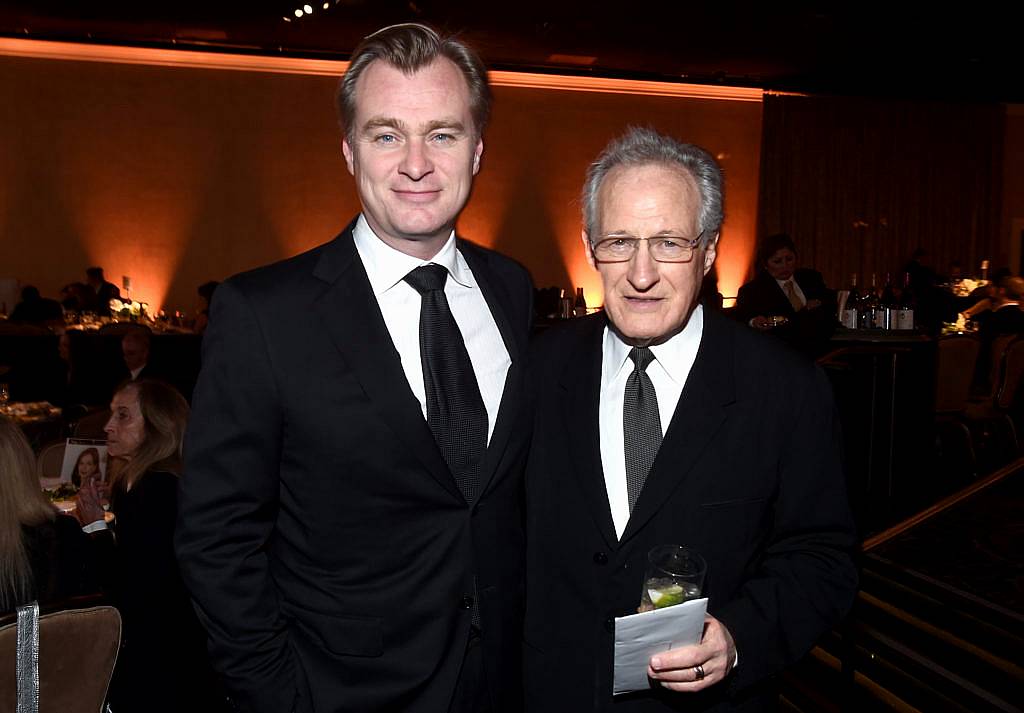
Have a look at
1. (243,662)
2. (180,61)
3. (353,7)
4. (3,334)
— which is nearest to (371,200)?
(243,662)

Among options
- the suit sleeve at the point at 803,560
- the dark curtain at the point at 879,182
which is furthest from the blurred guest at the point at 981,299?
the suit sleeve at the point at 803,560

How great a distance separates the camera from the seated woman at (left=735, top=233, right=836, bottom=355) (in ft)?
19.0

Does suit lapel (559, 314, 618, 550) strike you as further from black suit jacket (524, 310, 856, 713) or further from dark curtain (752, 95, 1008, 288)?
dark curtain (752, 95, 1008, 288)

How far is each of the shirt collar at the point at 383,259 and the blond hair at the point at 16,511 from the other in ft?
4.98

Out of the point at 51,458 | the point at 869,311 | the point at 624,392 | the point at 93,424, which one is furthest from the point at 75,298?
the point at 624,392

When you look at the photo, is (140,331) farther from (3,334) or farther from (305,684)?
(305,684)

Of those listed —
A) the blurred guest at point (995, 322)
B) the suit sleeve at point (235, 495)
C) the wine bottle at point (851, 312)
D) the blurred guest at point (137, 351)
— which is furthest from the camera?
the blurred guest at point (995, 322)

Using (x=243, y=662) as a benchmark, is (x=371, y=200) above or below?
above

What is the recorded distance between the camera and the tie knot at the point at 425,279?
1.58 metres

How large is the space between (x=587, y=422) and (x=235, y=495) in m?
0.57

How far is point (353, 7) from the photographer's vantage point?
9.62 m

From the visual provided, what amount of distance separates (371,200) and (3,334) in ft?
26.5

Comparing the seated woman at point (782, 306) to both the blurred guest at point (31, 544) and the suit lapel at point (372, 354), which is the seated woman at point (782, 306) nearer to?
the blurred guest at point (31, 544)

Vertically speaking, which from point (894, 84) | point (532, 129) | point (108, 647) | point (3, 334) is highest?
point (894, 84)
